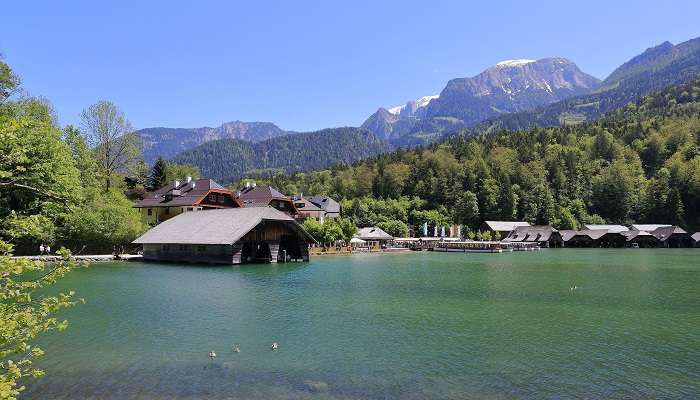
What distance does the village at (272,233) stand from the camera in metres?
49.2

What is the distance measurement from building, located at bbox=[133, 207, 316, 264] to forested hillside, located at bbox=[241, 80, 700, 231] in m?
57.0

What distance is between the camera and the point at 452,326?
789 inches

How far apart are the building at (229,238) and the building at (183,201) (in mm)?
11659

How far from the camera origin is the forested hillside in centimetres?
11631

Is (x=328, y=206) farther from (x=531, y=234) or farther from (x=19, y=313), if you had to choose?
(x=19, y=313)

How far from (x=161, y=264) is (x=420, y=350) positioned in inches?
1505

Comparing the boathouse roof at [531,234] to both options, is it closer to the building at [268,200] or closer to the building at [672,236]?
the building at [672,236]

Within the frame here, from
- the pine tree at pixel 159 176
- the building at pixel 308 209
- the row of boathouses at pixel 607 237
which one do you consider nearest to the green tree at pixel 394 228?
the building at pixel 308 209

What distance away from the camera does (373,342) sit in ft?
57.3

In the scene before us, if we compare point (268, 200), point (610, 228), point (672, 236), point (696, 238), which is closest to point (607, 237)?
point (610, 228)

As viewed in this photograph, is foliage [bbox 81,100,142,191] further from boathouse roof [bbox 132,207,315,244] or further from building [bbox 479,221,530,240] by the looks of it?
building [bbox 479,221,530,240]

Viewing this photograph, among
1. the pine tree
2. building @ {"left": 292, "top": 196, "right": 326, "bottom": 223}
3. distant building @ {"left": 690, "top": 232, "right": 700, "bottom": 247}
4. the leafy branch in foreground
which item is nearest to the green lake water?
the leafy branch in foreground

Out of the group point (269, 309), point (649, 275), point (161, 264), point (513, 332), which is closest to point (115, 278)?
point (161, 264)

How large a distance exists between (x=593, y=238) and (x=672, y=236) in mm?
17502
